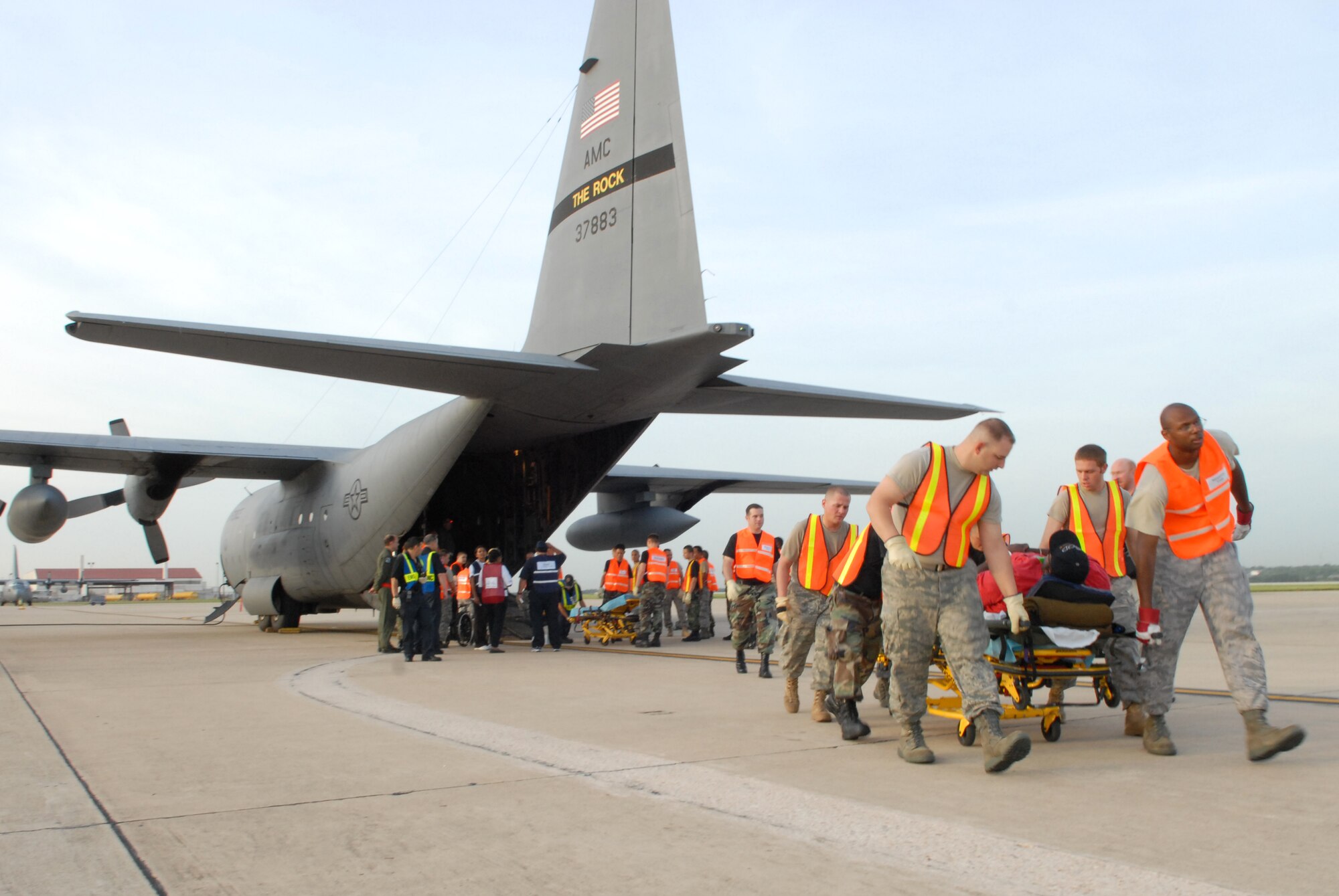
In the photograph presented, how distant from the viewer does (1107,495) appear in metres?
6.15

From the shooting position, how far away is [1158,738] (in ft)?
16.2

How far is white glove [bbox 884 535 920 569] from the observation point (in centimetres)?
473

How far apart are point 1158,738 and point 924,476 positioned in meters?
1.76

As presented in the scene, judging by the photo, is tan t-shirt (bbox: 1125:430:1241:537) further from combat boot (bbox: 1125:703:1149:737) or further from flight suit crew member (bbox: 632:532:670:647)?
flight suit crew member (bbox: 632:532:670:647)

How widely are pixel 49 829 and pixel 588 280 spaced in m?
8.85

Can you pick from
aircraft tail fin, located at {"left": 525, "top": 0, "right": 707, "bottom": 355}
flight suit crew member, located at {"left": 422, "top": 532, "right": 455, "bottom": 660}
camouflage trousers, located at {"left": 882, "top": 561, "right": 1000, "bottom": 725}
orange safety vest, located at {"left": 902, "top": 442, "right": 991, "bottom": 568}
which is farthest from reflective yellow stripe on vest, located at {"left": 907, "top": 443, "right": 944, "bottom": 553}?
flight suit crew member, located at {"left": 422, "top": 532, "right": 455, "bottom": 660}

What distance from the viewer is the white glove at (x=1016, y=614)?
466 centimetres

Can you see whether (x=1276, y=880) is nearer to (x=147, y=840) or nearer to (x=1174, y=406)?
(x=1174, y=406)

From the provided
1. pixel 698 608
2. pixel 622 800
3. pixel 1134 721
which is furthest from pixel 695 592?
pixel 622 800

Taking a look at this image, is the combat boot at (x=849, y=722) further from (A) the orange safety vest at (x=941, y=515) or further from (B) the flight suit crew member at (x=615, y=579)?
(B) the flight suit crew member at (x=615, y=579)

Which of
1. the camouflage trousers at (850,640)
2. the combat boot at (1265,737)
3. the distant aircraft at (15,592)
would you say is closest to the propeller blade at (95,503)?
the camouflage trousers at (850,640)

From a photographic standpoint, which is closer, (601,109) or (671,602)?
(601,109)

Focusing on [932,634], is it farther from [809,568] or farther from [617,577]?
[617,577]

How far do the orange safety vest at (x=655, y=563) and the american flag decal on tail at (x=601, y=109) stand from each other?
5704 millimetres
